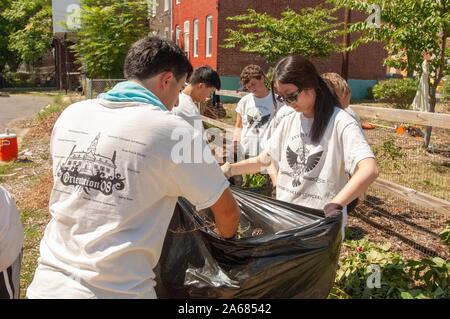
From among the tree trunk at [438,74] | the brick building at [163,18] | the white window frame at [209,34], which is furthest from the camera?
the brick building at [163,18]

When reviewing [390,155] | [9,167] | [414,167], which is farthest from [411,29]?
[9,167]

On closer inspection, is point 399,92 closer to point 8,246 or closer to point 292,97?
point 292,97

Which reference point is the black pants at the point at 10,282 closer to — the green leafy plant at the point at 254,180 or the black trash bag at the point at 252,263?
the black trash bag at the point at 252,263

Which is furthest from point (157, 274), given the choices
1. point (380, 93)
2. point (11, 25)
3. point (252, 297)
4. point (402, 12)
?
point (11, 25)

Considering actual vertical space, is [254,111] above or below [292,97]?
below

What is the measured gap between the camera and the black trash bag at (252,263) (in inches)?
75.8

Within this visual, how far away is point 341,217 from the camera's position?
2.08 m

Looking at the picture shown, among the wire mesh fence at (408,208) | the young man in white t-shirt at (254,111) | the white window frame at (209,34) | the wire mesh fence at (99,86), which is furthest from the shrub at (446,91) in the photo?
the white window frame at (209,34)

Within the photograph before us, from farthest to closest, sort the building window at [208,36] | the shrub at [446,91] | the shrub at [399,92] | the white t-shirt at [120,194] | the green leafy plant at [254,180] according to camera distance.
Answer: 1. the building window at [208,36]
2. the shrub at [399,92]
3. the shrub at [446,91]
4. the green leafy plant at [254,180]
5. the white t-shirt at [120,194]

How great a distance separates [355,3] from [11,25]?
117 feet

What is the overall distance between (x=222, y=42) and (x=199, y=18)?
2957 millimetres

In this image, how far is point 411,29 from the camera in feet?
29.2

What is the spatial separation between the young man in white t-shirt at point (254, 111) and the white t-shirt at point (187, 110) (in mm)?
1008

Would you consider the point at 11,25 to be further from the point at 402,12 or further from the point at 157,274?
the point at 157,274
